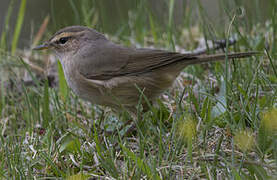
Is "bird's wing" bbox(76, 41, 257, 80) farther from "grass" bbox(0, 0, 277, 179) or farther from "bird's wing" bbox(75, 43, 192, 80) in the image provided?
"grass" bbox(0, 0, 277, 179)

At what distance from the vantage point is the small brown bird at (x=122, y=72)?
4.17 meters

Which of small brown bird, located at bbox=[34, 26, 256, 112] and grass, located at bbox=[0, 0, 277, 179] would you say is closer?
grass, located at bbox=[0, 0, 277, 179]

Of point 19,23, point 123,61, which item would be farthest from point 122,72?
point 19,23

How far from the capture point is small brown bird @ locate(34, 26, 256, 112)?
4.17 meters

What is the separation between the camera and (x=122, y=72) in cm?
434

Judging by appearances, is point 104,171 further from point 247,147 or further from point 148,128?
point 247,147

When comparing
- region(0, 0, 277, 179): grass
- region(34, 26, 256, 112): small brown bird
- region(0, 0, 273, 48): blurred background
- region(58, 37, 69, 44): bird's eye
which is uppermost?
region(0, 0, 273, 48): blurred background

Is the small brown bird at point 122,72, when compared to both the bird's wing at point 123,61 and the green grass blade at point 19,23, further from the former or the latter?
the green grass blade at point 19,23

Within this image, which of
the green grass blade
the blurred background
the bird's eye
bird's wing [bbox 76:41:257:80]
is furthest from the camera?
the green grass blade

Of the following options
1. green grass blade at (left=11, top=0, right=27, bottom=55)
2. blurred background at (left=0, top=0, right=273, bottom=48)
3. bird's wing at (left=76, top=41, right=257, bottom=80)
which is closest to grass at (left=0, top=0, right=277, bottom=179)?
bird's wing at (left=76, top=41, right=257, bottom=80)

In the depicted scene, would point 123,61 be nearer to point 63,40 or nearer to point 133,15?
point 63,40

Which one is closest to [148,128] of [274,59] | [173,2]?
[274,59]

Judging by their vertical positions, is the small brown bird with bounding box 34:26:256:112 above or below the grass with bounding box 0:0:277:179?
above

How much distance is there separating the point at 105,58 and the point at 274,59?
179cm
